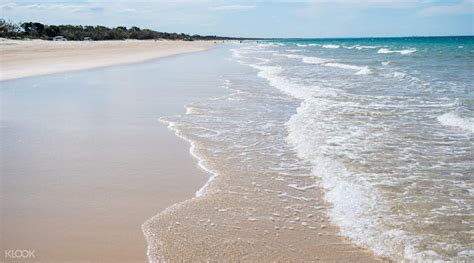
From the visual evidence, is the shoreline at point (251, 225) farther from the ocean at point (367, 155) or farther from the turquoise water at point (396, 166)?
the turquoise water at point (396, 166)

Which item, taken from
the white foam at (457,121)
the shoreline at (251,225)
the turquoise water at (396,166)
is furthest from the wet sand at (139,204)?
the white foam at (457,121)

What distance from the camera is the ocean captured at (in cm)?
449

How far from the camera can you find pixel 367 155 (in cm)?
716

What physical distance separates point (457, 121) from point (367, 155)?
4028 mm

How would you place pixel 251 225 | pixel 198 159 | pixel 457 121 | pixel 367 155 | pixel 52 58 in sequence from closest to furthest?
1. pixel 251 225
2. pixel 198 159
3. pixel 367 155
4. pixel 457 121
5. pixel 52 58

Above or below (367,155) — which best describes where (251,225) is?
below

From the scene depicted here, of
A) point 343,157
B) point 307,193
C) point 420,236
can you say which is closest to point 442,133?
point 343,157

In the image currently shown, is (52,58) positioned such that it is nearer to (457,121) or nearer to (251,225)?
(457,121)

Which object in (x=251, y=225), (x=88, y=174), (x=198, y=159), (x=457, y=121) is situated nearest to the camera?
(x=251, y=225)

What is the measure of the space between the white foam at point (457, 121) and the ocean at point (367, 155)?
0.07 ft

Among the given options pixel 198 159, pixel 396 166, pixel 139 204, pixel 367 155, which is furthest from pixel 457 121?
pixel 139 204

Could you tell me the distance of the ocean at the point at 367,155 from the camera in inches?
177

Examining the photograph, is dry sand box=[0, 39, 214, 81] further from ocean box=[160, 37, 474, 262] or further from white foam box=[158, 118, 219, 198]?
ocean box=[160, 37, 474, 262]

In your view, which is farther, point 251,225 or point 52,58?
point 52,58
